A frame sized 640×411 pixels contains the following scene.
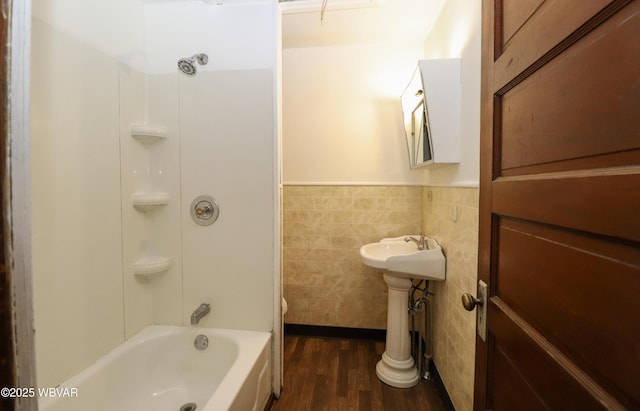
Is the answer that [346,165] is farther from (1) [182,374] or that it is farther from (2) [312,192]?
(1) [182,374]

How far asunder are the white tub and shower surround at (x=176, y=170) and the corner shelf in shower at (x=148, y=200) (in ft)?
0.11

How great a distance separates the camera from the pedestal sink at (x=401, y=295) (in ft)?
5.44

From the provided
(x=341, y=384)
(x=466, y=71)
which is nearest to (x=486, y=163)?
(x=466, y=71)

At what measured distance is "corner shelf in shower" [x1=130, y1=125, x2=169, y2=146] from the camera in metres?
1.49

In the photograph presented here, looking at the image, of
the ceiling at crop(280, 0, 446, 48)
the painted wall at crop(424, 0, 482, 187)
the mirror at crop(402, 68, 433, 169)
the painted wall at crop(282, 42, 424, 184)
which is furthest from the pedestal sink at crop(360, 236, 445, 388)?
the ceiling at crop(280, 0, 446, 48)

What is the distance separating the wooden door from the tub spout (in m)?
1.44

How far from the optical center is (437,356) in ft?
5.90

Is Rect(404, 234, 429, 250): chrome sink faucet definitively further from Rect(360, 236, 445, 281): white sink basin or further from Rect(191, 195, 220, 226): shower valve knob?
Rect(191, 195, 220, 226): shower valve knob

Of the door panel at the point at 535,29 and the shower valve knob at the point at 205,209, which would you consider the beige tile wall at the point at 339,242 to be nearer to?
the shower valve knob at the point at 205,209

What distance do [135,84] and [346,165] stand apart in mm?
1571

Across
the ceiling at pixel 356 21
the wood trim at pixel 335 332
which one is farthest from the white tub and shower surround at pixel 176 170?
the wood trim at pixel 335 332

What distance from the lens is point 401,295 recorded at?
1.90m

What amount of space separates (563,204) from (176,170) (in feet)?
5.80

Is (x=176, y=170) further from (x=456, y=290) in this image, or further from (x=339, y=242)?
(x=456, y=290)
